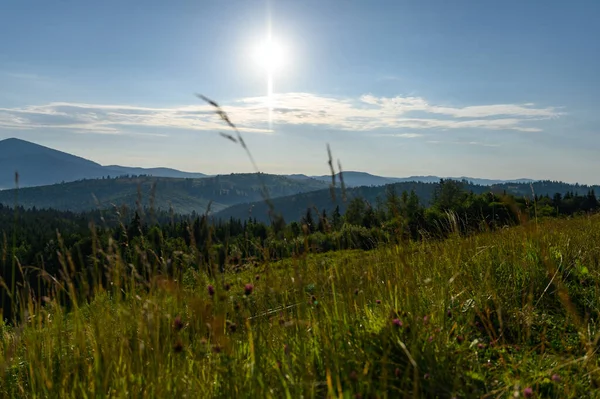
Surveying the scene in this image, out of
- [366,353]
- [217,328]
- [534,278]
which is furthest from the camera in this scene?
[534,278]

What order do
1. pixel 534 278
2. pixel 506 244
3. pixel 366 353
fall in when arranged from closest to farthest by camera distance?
1. pixel 366 353
2. pixel 534 278
3. pixel 506 244

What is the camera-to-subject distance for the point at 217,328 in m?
2.48

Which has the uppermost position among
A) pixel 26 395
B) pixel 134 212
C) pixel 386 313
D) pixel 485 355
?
pixel 134 212

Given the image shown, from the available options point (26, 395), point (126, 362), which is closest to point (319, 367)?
point (126, 362)

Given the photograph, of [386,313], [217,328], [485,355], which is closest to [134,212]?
[217,328]

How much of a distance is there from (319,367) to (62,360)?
2.30 metres

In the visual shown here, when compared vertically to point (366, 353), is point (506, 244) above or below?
above

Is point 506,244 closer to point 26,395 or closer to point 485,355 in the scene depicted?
point 485,355

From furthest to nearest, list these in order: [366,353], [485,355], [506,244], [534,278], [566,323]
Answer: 1. [506,244]
2. [534,278]
3. [566,323]
4. [485,355]
5. [366,353]

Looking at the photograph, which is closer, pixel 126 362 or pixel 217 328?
pixel 217 328

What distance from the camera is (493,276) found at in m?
4.47

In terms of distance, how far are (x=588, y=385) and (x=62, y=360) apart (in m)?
3.98

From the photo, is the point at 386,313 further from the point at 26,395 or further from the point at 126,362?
the point at 26,395

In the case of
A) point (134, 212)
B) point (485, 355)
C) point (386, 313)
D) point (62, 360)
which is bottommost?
point (62, 360)
